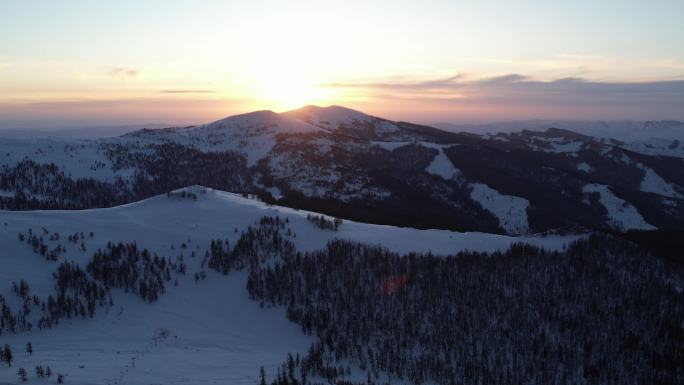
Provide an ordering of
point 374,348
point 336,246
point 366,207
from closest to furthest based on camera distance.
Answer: point 374,348
point 336,246
point 366,207

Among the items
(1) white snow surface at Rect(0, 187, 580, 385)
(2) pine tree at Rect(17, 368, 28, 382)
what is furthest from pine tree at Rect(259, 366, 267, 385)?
(2) pine tree at Rect(17, 368, 28, 382)

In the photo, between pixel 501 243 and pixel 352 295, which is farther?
pixel 501 243

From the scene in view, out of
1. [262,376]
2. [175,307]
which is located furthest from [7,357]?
[175,307]

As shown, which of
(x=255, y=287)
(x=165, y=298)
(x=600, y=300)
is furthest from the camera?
(x=600, y=300)

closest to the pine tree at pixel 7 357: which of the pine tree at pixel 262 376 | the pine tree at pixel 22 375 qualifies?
the pine tree at pixel 22 375

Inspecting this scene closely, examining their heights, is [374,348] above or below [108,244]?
below

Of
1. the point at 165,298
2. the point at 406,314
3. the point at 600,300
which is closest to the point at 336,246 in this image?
the point at 406,314

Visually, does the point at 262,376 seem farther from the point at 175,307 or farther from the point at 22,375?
the point at 175,307

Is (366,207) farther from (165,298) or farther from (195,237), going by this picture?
(165,298)
